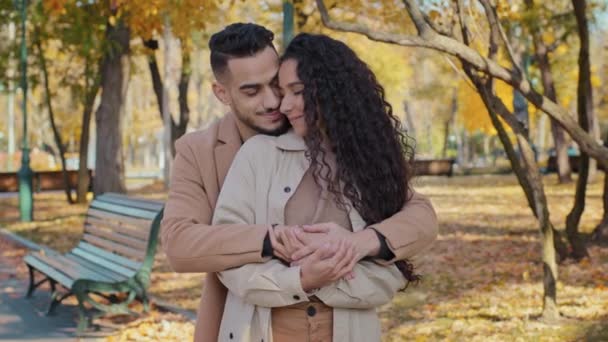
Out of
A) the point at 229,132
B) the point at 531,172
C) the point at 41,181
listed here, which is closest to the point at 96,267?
the point at 531,172

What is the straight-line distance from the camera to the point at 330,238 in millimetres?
2592

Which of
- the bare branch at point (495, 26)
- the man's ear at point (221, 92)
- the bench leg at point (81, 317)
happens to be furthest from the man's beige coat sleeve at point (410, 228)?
the bench leg at point (81, 317)

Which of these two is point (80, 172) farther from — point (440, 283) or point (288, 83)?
point (288, 83)

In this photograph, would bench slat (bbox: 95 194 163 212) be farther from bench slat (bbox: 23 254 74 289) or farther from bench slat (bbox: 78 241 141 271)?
bench slat (bbox: 23 254 74 289)

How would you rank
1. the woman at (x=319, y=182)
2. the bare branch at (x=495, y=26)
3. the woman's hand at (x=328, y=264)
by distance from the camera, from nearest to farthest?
the woman's hand at (x=328, y=264) < the woman at (x=319, y=182) < the bare branch at (x=495, y=26)

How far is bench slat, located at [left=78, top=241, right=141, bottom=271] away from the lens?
26.5 ft

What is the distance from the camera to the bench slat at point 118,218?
794 cm

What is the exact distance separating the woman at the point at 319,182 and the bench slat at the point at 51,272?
5110mm

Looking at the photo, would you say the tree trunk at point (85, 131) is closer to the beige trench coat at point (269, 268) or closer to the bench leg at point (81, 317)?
the bench leg at point (81, 317)

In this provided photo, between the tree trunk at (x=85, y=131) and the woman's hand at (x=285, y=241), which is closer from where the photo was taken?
the woman's hand at (x=285, y=241)

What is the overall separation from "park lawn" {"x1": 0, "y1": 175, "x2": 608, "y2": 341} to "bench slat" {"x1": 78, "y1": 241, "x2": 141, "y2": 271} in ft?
1.67

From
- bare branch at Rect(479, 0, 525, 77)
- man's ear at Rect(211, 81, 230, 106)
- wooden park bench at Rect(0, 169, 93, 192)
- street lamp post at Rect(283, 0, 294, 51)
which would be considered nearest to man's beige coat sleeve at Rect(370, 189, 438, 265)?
man's ear at Rect(211, 81, 230, 106)

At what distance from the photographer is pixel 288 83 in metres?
2.77

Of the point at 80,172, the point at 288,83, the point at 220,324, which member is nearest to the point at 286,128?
the point at 288,83
